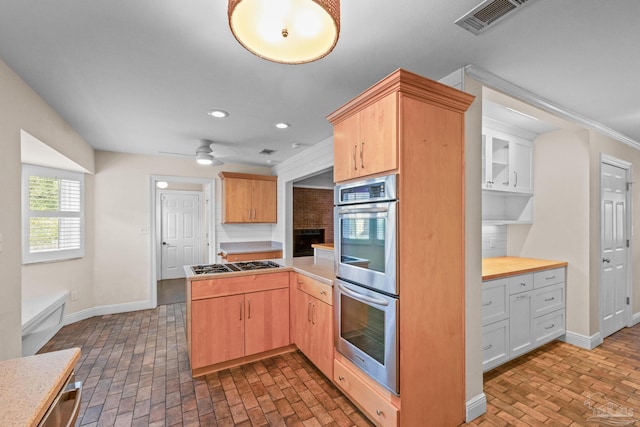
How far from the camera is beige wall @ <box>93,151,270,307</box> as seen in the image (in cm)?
436

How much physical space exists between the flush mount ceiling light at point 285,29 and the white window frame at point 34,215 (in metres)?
4.03

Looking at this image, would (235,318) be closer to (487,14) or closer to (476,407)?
(476,407)

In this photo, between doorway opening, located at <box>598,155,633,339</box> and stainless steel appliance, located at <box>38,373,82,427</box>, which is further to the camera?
doorway opening, located at <box>598,155,633,339</box>

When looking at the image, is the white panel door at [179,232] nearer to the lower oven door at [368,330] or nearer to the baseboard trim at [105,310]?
the baseboard trim at [105,310]

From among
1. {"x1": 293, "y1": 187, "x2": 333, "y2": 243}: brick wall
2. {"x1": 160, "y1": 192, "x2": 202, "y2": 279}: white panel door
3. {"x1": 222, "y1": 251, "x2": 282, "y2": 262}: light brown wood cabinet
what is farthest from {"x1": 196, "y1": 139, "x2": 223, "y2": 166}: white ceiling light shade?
{"x1": 160, "y1": 192, "x2": 202, "y2": 279}: white panel door

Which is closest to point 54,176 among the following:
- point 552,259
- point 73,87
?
point 73,87

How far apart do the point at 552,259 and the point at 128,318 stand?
565 centimetres

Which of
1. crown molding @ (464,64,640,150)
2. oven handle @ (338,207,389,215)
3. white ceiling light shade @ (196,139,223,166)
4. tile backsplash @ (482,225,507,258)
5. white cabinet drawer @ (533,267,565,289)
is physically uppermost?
crown molding @ (464,64,640,150)

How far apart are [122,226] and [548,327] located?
19.0 feet

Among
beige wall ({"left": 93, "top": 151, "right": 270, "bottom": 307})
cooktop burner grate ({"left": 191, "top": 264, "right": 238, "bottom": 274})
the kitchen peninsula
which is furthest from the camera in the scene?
beige wall ({"left": 93, "top": 151, "right": 270, "bottom": 307})

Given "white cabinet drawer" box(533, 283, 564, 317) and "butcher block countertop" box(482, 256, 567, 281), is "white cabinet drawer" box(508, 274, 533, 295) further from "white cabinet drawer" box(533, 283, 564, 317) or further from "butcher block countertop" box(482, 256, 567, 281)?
"white cabinet drawer" box(533, 283, 564, 317)

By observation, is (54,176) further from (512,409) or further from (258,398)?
(512,409)

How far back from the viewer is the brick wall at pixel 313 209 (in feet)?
21.7

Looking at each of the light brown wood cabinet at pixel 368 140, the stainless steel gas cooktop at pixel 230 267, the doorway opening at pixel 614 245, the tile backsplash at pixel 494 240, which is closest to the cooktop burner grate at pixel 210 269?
the stainless steel gas cooktop at pixel 230 267
